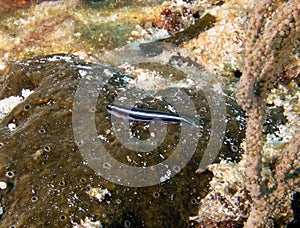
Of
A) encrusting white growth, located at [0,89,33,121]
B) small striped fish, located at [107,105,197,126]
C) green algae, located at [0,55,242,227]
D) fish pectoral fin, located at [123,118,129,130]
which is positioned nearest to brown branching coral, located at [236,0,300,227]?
green algae, located at [0,55,242,227]

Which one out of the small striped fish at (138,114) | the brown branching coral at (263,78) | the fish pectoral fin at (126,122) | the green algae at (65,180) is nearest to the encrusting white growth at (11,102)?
the green algae at (65,180)

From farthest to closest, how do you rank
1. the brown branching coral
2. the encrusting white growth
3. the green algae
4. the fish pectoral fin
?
1. the encrusting white growth
2. the fish pectoral fin
3. the green algae
4. the brown branching coral

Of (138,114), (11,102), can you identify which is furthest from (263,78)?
(11,102)

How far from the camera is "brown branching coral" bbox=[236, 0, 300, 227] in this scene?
204 centimetres

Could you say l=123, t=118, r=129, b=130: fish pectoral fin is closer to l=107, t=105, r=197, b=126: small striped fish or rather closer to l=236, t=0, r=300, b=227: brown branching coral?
l=107, t=105, r=197, b=126: small striped fish

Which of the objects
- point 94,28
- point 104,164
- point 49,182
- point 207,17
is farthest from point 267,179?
point 94,28

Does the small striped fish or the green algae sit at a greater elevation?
the small striped fish

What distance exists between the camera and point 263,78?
7.39 feet

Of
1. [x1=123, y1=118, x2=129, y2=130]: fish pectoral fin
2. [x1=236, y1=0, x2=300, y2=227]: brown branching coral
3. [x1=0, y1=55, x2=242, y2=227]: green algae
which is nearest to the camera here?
[x1=236, y1=0, x2=300, y2=227]: brown branching coral

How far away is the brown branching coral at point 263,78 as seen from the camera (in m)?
2.04

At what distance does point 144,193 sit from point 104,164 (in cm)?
45

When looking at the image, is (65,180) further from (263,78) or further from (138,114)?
(263,78)

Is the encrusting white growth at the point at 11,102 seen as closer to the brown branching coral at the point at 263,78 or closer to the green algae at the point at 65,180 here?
the green algae at the point at 65,180

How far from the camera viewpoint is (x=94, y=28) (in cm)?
604
